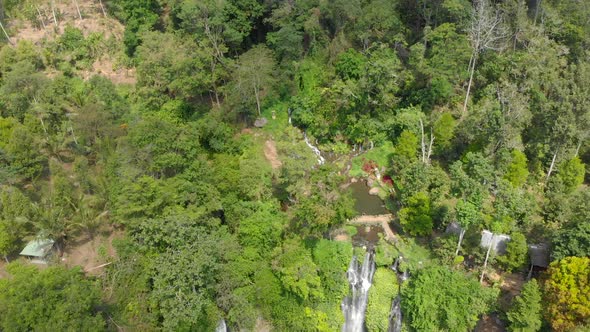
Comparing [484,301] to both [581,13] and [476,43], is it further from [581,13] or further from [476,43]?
[581,13]

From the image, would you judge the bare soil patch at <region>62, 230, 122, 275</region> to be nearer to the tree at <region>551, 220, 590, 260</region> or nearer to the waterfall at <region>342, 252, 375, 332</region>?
the waterfall at <region>342, 252, 375, 332</region>

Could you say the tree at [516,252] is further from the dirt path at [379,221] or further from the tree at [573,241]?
the dirt path at [379,221]

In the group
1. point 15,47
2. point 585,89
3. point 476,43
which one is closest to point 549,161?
point 585,89

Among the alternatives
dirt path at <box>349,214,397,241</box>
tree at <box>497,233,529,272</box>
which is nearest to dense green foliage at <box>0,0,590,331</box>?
tree at <box>497,233,529,272</box>

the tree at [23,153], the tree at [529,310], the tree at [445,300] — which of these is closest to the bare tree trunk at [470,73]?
the tree at [445,300]

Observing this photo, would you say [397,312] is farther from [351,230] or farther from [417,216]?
[417,216]

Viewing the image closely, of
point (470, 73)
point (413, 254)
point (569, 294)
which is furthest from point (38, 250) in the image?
point (470, 73)

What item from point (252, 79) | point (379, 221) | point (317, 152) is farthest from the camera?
point (317, 152)
